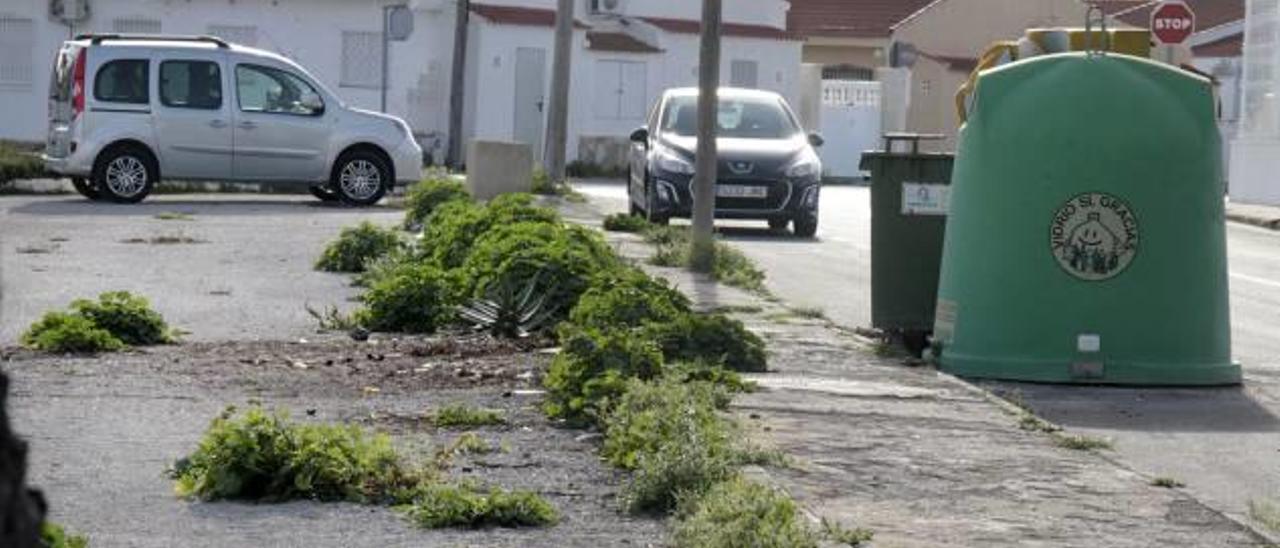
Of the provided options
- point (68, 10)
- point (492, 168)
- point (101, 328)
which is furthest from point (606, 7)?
point (101, 328)

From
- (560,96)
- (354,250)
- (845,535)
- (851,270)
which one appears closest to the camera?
(845,535)

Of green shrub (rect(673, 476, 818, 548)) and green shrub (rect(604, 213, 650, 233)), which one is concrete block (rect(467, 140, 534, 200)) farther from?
green shrub (rect(673, 476, 818, 548))

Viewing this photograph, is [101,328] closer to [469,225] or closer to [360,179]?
[469,225]

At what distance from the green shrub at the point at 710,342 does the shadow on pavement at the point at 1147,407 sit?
114 cm

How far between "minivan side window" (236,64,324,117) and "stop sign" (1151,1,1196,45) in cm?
1497

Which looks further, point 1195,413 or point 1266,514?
point 1195,413

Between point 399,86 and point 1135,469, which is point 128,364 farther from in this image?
point 399,86

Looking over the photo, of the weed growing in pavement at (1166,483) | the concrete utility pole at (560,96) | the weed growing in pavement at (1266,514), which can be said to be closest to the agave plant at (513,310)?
the weed growing in pavement at (1166,483)

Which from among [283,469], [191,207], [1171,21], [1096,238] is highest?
[1171,21]

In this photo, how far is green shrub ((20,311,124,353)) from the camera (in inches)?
463

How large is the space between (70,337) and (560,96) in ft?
67.4

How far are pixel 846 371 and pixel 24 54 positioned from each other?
36072mm

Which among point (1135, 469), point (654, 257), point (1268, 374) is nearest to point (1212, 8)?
point (654, 257)

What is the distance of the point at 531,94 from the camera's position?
4784cm
